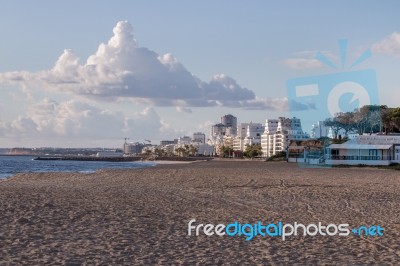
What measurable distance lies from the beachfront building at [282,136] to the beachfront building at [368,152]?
68733mm

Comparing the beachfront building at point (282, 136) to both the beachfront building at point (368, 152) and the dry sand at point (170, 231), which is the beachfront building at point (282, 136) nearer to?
the beachfront building at point (368, 152)

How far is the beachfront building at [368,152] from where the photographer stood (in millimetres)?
63844

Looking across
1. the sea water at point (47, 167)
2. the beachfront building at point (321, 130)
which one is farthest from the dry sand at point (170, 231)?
the beachfront building at point (321, 130)

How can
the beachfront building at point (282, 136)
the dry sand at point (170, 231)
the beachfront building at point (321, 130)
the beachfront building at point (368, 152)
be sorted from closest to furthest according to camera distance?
the dry sand at point (170, 231)
the beachfront building at point (368, 152)
the beachfront building at point (321, 130)
the beachfront building at point (282, 136)

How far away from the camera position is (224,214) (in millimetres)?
12883

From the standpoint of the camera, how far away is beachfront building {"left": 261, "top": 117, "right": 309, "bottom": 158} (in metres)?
141

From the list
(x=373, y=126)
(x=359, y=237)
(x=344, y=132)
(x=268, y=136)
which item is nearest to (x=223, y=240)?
(x=359, y=237)

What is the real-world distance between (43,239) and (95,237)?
0.85 meters

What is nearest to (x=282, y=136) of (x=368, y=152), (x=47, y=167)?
(x=368, y=152)

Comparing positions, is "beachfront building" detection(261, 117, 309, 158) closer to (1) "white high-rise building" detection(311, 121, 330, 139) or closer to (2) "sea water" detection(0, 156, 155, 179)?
(1) "white high-rise building" detection(311, 121, 330, 139)

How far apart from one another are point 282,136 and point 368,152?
77.7 meters

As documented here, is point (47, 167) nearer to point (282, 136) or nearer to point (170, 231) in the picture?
point (170, 231)

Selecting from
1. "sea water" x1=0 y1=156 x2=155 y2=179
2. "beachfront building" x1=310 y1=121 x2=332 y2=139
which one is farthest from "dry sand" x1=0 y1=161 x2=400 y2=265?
"beachfront building" x1=310 y1=121 x2=332 y2=139

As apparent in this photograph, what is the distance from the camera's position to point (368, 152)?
65062 millimetres
